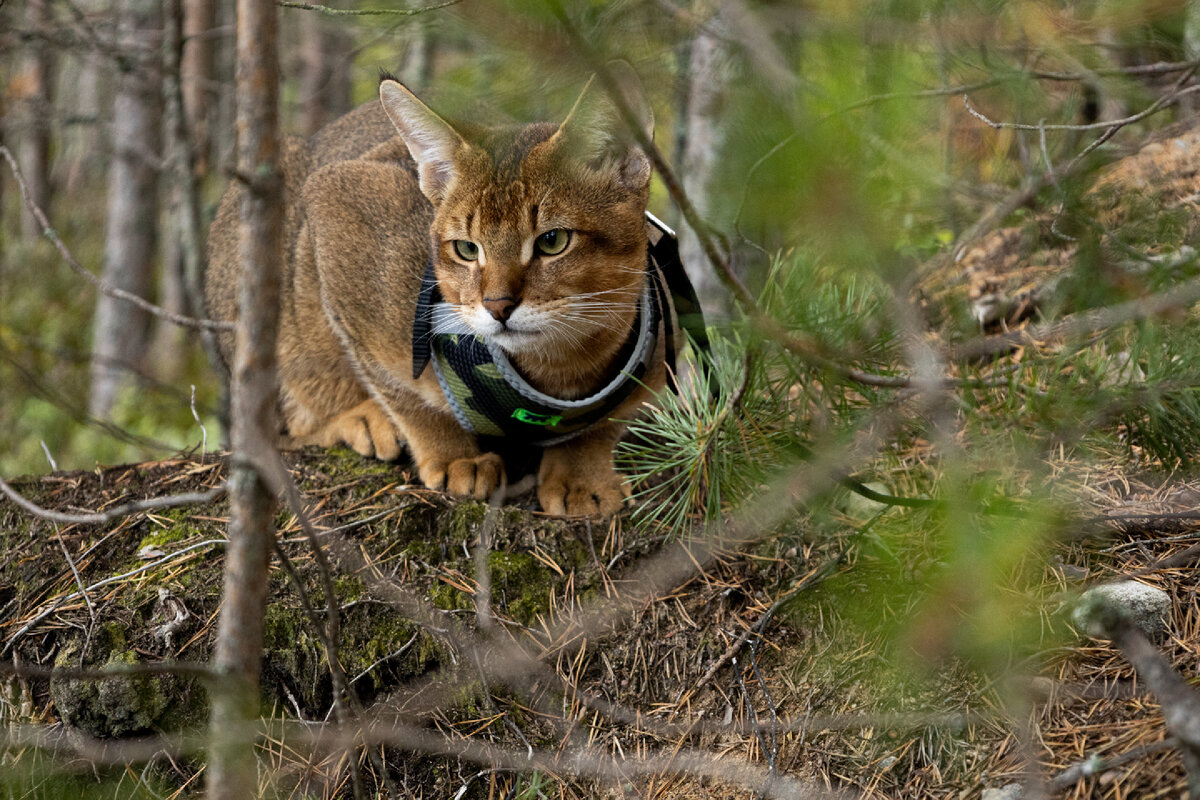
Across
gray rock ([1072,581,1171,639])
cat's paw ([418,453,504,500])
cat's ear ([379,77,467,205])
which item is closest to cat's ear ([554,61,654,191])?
cat's ear ([379,77,467,205])

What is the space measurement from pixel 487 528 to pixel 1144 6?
7.24 feet

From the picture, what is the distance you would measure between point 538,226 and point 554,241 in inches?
2.7

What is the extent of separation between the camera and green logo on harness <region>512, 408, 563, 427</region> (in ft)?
9.23

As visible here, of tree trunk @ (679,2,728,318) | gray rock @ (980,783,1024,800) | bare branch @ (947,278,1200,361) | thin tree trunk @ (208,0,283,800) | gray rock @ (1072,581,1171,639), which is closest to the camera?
thin tree trunk @ (208,0,283,800)

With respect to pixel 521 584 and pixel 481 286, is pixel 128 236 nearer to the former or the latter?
pixel 481 286

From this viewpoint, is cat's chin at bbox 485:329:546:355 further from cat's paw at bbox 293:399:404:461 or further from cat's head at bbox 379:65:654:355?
cat's paw at bbox 293:399:404:461

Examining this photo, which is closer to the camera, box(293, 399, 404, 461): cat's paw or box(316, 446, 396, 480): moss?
box(316, 446, 396, 480): moss

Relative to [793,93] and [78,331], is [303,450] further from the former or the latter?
[78,331]

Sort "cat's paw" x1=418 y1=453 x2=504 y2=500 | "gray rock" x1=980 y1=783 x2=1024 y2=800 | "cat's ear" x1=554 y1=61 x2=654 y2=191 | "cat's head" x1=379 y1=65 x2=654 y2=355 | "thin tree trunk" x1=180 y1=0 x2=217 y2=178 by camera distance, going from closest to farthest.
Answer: "gray rock" x1=980 y1=783 x2=1024 y2=800
"cat's ear" x1=554 y1=61 x2=654 y2=191
"cat's head" x1=379 y1=65 x2=654 y2=355
"cat's paw" x1=418 y1=453 x2=504 y2=500
"thin tree trunk" x1=180 y1=0 x2=217 y2=178

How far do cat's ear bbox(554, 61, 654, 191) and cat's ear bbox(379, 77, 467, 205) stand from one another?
40cm

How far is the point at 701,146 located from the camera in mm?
4051

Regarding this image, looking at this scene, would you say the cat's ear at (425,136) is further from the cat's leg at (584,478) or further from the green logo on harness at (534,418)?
the cat's leg at (584,478)

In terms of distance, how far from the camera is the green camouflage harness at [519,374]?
2.79 m

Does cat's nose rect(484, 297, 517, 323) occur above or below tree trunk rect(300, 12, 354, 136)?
below
